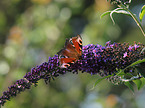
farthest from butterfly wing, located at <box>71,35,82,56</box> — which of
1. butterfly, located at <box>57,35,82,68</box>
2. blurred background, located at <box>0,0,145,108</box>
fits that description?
blurred background, located at <box>0,0,145,108</box>

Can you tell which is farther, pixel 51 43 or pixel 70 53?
pixel 51 43

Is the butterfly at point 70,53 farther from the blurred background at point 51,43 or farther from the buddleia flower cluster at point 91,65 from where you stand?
the blurred background at point 51,43

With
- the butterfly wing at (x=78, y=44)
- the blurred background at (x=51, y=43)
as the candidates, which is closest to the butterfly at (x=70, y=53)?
the butterfly wing at (x=78, y=44)

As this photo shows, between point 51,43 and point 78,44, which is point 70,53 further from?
point 51,43

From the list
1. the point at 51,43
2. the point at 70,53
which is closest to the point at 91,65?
the point at 70,53

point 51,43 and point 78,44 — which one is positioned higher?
point 51,43

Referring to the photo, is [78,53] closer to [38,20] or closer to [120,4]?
[120,4]
